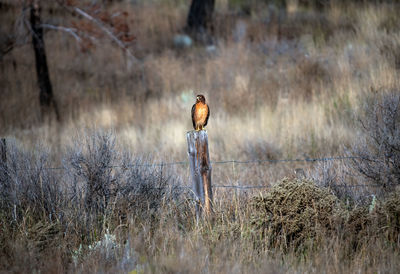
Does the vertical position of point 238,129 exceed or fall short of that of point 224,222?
it exceeds it

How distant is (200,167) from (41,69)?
8.98 meters

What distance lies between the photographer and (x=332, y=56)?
11883 mm

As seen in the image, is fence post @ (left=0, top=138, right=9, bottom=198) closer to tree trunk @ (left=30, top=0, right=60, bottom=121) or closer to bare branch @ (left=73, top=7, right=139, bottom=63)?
bare branch @ (left=73, top=7, right=139, bottom=63)

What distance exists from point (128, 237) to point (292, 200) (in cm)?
159

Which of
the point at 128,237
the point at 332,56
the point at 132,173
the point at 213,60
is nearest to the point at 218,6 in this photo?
the point at 213,60

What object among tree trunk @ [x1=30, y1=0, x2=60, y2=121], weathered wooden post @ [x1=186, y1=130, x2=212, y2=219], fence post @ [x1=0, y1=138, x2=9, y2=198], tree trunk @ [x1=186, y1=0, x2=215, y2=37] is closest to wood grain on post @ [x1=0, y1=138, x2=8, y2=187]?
fence post @ [x1=0, y1=138, x2=9, y2=198]

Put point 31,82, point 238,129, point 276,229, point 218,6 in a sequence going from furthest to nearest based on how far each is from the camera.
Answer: point 218,6 → point 31,82 → point 238,129 → point 276,229

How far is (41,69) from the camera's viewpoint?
12359 millimetres

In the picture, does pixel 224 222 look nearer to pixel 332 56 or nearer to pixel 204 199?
pixel 204 199

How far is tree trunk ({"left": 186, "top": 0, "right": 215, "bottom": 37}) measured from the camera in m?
15.8

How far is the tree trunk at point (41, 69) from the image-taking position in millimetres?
11938

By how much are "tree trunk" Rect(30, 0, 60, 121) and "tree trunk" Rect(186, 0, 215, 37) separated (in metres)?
5.48

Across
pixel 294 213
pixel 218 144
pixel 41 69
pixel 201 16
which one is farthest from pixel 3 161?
pixel 201 16

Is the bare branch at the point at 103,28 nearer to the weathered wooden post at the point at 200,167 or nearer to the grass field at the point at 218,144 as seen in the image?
the grass field at the point at 218,144
